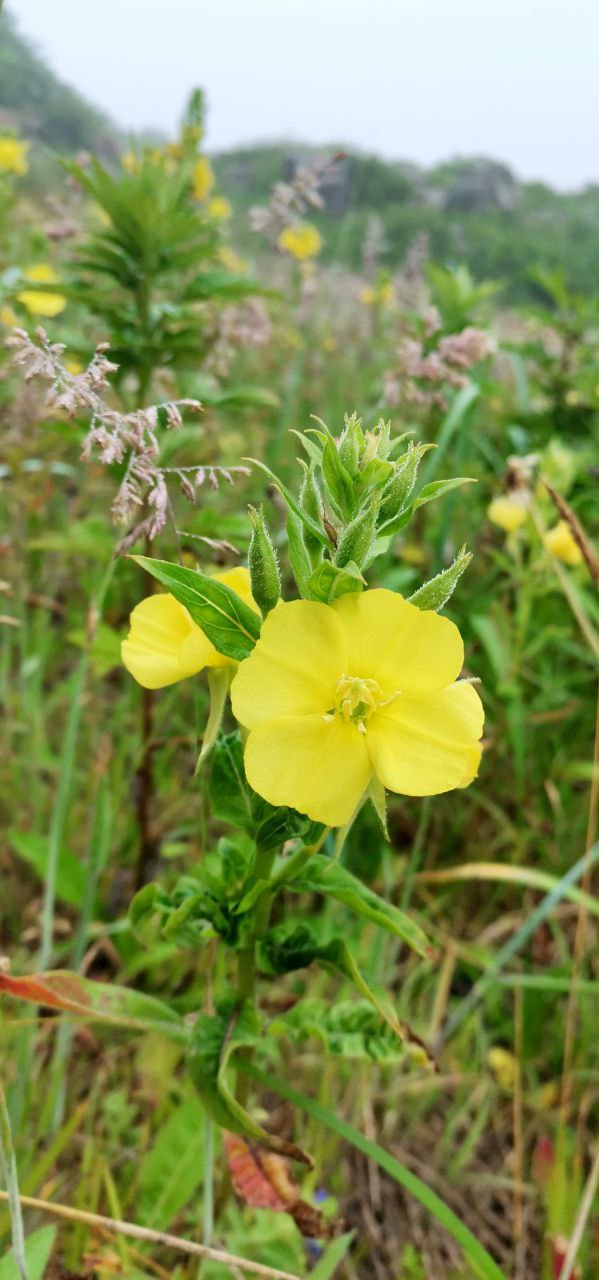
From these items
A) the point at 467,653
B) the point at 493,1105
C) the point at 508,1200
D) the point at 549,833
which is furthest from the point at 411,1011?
the point at 467,653

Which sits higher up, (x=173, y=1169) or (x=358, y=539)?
(x=358, y=539)

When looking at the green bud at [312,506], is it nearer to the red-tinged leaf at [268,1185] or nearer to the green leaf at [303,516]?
the green leaf at [303,516]

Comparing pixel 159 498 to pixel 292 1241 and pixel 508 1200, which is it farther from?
pixel 508 1200

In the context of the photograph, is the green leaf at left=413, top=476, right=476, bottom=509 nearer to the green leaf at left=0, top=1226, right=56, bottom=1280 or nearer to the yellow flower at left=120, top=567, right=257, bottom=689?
the yellow flower at left=120, top=567, right=257, bottom=689

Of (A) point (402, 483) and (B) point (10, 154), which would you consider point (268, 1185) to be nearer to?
(A) point (402, 483)

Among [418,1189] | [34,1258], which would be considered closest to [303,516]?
[418,1189]

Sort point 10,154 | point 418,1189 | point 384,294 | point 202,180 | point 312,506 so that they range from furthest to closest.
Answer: point 384,294, point 10,154, point 202,180, point 418,1189, point 312,506

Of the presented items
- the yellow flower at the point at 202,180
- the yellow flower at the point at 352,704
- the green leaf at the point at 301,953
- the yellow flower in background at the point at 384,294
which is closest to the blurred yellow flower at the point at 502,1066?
the green leaf at the point at 301,953
